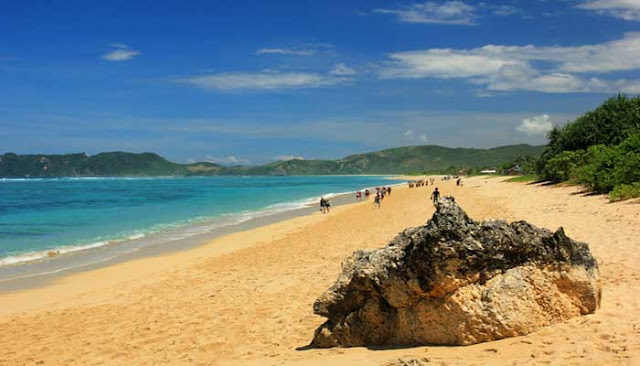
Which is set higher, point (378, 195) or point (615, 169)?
point (615, 169)

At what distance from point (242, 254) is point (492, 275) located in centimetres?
1410

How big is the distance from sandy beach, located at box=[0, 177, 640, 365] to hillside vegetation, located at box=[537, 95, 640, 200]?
859 centimetres

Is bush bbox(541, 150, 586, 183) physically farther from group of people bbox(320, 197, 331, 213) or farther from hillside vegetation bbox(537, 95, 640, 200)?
group of people bbox(320, 197, 331, 213)

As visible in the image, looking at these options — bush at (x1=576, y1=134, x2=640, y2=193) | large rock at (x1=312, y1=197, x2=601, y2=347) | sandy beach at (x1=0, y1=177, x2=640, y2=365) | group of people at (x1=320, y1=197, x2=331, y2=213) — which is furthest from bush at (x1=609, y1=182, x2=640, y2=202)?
group of people at (x1=320, y1=197, x2=331, y2=213)

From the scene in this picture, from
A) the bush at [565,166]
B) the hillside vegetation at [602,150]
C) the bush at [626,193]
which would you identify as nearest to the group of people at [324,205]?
the hillside vegetation at [602,150]

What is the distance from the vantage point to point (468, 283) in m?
6.55

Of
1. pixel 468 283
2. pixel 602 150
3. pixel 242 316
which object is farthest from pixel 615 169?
pixel 468 283

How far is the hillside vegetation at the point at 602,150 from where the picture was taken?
2711cm

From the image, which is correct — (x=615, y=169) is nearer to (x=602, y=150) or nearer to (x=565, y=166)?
(x=602, y=150)

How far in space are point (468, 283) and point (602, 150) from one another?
118 feet

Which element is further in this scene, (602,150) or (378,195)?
(378,195)

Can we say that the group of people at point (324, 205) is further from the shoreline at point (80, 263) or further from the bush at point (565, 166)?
the bush at point (565, 166)

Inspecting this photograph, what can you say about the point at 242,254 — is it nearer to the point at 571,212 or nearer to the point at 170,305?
the point at 170,305

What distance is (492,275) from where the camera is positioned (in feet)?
21.7
